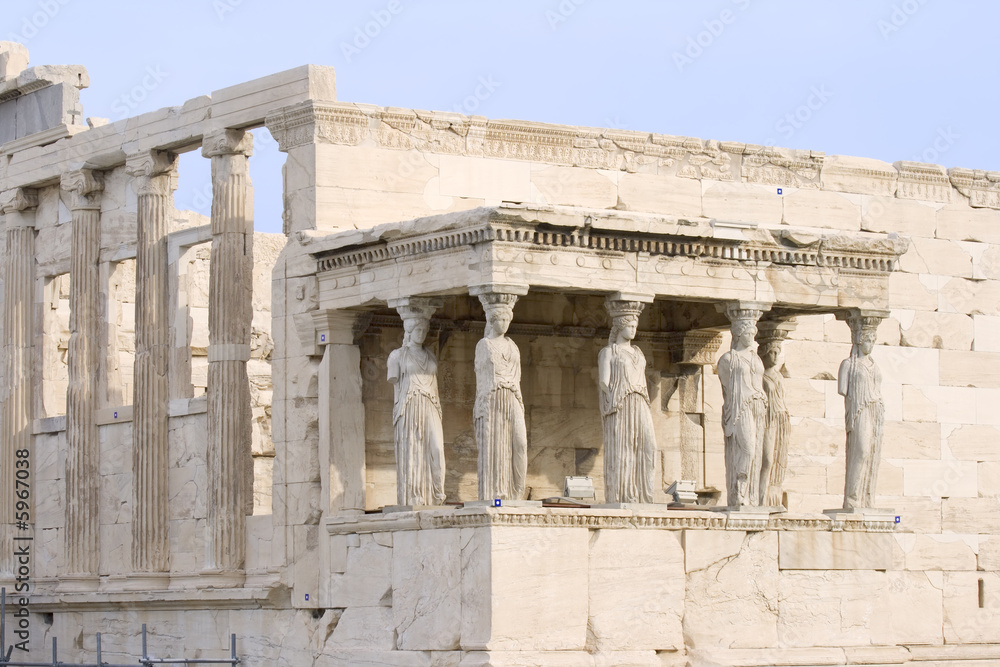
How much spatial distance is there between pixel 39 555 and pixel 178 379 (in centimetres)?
318

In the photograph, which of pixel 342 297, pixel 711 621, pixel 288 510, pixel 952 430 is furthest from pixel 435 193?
pixel 952 430

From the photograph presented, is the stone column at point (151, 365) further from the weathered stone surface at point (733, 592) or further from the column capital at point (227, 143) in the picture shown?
the weathered stone surface at point (733, 592)

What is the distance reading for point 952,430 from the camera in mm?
24469

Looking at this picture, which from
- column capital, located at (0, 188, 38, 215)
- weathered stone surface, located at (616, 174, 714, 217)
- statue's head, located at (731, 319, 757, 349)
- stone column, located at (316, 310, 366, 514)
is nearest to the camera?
statue's head, located at (731, 319, 757, 349)

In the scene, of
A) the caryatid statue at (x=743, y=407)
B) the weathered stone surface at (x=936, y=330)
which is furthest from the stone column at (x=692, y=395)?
the weathered stone surface at (x=936, y=330)

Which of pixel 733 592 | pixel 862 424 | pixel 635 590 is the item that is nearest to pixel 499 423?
pixel 635 590

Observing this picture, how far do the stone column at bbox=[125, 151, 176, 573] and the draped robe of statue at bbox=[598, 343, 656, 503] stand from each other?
217 inches

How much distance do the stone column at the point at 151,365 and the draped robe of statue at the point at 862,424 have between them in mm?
6910

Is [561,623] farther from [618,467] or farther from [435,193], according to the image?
[435,193]

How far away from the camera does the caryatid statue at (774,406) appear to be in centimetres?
2172

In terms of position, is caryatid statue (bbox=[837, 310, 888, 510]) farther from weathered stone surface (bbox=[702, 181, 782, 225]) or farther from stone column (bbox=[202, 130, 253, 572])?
stone column (bbox=[202, 130, 253, 572])

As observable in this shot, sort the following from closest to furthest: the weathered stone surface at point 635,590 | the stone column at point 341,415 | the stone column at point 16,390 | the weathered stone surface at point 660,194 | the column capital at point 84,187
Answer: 1. the weathered stone surface at point 635,590
2. the stone column at point 341,415
3. the weathered stone surface at point 660,194
4. the column capital at point 84,187
5. the stone column at point 16,390

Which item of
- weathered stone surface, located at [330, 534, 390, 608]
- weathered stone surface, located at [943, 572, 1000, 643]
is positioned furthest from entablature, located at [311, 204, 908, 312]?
weathered stone surface, located at [943, 572, 1000, 643]

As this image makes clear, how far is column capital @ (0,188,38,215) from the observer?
26.1m
